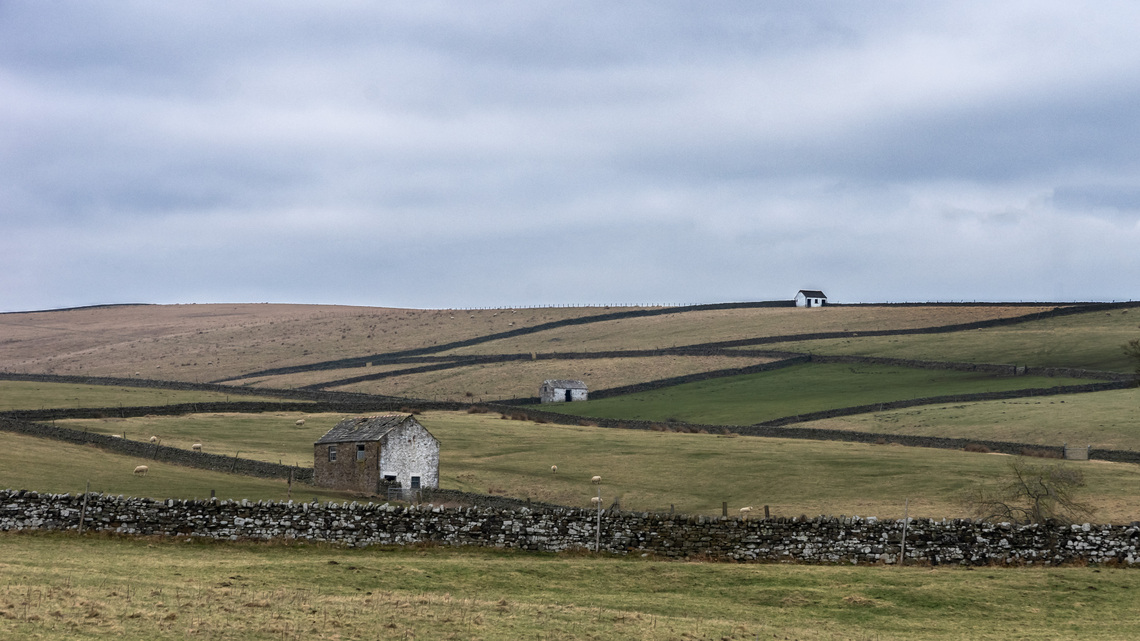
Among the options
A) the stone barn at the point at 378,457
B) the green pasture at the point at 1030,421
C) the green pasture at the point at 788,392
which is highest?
the green pasture at the point at 788,392

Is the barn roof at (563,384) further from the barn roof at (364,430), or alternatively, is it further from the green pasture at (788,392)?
the barn roof at (364,430)

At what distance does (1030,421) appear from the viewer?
72812mm

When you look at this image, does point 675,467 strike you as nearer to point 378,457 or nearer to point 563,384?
point 378,457

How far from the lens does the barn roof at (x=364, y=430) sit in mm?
53844

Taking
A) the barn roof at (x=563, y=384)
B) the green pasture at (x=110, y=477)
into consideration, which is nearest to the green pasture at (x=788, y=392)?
the barn roof at (x=563, y=384)

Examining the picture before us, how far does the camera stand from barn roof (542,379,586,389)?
110m

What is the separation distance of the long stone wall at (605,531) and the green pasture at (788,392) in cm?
5520

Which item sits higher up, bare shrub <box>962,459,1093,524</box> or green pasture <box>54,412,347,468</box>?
green pasture <box>54,412,347,468</box>

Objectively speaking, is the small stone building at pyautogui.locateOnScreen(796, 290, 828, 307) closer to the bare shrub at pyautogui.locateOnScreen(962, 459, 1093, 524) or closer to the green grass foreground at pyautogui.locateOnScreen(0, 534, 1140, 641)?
the bare shrub at pyautogui.locateOnScreen(962, 459, 1093, 524)

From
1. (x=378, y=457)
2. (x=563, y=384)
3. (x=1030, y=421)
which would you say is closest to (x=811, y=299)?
(x=563, y=384)

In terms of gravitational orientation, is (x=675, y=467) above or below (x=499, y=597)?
above

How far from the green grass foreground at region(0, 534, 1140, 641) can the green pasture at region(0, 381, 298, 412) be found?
63700 millimetres

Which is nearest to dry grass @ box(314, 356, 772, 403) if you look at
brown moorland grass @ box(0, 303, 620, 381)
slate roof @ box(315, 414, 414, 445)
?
brown moorland grass @ box(0, 303, 620, 381)

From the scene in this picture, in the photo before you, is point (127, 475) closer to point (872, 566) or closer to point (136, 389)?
point (872, 566)
